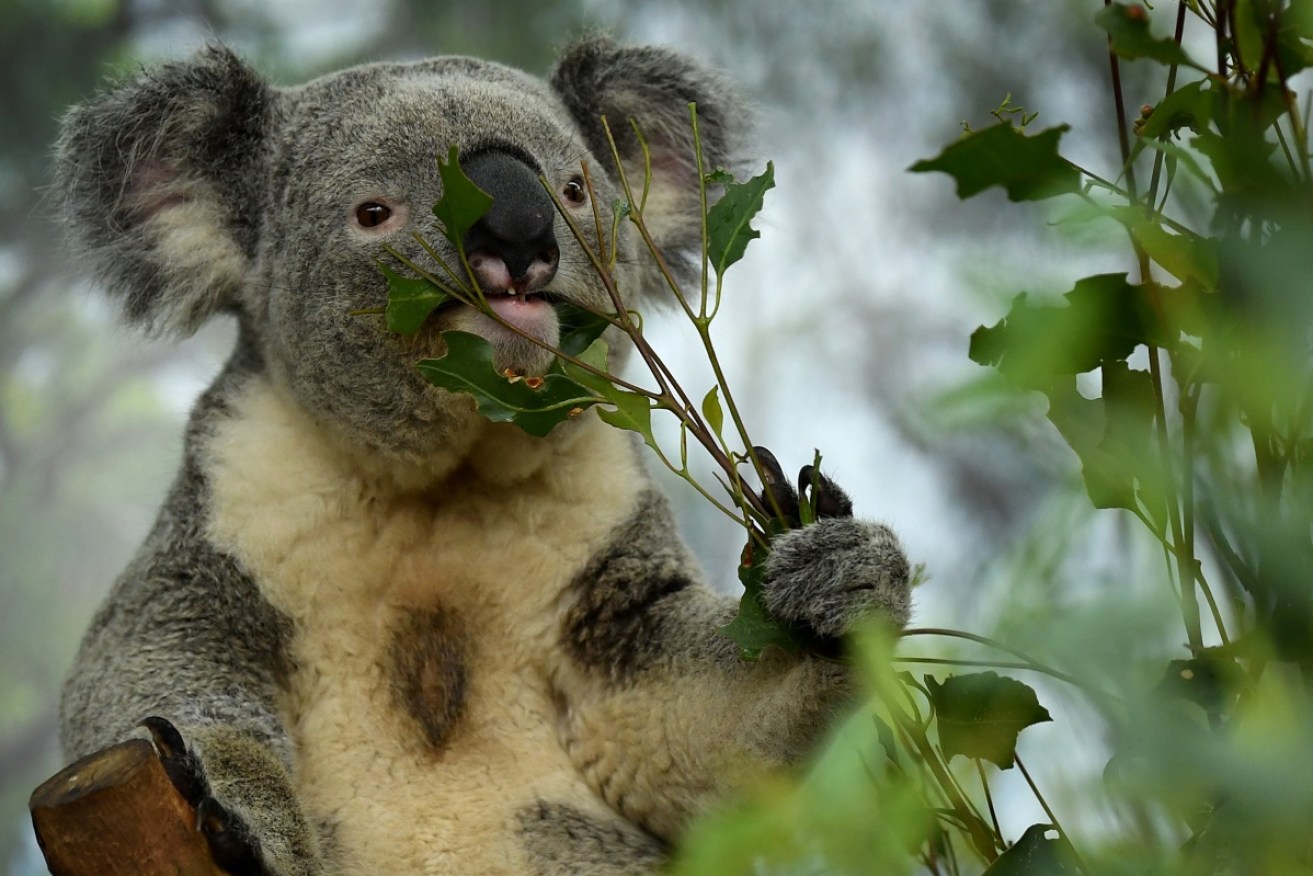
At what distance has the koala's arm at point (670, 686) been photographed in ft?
7.50

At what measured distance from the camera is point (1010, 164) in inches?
40.6

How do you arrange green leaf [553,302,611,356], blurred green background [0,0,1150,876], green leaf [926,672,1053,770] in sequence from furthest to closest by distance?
blurred green background [0,0,1150,876], green leaf [553,302,611,356], green leaf [926,672,1053,770]

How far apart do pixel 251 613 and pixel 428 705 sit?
0.35m

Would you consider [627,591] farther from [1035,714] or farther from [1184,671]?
[1184,671]

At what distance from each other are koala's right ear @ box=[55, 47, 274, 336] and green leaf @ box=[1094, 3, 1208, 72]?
6.65 feet

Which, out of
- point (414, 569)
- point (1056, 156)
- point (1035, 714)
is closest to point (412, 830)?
point (414, 569)

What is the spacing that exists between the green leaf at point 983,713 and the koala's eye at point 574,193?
4.75 ft

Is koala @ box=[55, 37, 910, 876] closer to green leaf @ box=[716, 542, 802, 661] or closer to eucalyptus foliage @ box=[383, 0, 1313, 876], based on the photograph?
green leaf @ box=[716, 542, 802, 661]

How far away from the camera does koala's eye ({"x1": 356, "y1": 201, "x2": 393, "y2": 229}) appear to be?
8.13ft

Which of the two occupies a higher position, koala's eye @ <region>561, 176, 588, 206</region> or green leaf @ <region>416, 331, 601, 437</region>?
koala's eye @ <region>561, 176, 588, 206</region>

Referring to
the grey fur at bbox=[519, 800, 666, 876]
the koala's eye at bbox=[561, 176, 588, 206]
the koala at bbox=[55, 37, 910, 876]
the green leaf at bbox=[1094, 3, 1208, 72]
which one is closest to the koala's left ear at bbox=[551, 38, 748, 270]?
the koala at bbox=[55, 37, 910, 876]

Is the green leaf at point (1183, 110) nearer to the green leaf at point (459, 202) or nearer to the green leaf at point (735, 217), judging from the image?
the green leaf at point (735, 217)

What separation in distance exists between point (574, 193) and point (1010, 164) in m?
1.65

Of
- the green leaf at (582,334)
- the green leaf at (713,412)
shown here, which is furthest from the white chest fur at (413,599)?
the green leaf at (713,412)
